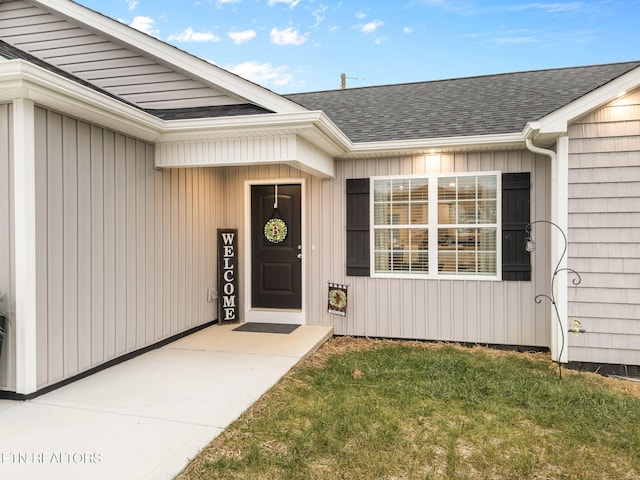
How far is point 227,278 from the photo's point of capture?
5.92 metres

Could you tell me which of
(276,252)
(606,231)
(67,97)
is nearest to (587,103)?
(606,231)

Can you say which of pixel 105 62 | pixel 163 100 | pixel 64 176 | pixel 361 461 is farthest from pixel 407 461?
pixel 105 62

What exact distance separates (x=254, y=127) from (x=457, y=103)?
139 inches

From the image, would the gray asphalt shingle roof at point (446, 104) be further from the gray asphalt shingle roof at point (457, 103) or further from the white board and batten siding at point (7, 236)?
the white board and batten siding at point (7, 236)

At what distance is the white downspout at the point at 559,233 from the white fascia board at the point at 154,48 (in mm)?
3224

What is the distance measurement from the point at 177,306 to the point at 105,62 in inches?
120

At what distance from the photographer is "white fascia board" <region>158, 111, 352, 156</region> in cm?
392

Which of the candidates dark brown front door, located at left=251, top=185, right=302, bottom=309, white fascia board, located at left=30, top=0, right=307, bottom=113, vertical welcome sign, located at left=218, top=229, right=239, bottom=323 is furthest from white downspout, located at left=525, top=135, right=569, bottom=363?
vertical welcome sign, located at left=218, top=229, right=239, bottom=323

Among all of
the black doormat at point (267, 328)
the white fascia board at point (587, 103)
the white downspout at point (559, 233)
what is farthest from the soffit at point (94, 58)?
the white downspout at point (559, 233)

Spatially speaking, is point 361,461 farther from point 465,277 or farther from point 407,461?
point 465,277

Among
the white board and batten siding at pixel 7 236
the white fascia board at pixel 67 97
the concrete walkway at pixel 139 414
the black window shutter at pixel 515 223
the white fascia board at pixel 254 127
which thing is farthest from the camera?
the black window shutter at pixel 515 223

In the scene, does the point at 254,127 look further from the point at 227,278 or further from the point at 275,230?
the point at 227,278

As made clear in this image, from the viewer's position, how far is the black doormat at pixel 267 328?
5.47 meters

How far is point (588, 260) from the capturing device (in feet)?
14.0
